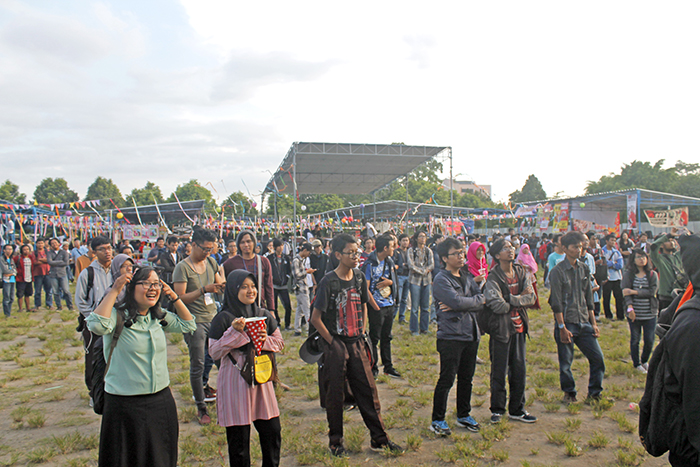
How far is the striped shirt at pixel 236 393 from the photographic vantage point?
9.21 feet

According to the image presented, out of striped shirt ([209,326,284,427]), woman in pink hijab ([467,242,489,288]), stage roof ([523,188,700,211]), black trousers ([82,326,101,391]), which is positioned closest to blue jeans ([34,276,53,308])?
black trousers ([82,326,101,391])

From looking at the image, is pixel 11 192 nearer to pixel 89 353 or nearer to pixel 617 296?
pixel 89 353

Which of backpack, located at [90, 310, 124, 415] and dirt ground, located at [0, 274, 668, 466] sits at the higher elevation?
backpack, located at [90, 310, 124, 415]

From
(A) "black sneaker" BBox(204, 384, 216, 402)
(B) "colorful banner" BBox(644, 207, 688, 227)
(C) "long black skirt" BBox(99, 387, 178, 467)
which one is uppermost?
(B) "colorful banner" BBox(644, 207, 688, 227)

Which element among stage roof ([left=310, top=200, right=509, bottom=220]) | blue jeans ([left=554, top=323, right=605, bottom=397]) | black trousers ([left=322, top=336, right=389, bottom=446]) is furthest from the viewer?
stage roof ([left=310, top=200, right=509, bottom=220])

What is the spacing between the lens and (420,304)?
781cm

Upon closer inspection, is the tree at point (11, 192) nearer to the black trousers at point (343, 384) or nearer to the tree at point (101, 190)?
the tree at point (101, 190)

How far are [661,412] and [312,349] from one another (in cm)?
256

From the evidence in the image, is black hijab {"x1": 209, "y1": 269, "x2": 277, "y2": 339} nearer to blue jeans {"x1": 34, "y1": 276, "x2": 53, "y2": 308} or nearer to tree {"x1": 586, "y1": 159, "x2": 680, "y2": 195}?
blue jeans {"x1": 34, "y1": 276, "x2": 53, "y2": 308}

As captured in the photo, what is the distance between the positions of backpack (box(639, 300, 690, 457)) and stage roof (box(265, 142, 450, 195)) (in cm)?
1440

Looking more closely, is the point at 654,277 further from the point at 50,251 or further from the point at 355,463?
the point at 50,251

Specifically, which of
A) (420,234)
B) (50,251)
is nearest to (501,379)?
(420,234)

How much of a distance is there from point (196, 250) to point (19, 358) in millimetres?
4517

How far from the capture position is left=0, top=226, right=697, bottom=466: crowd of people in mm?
2672
